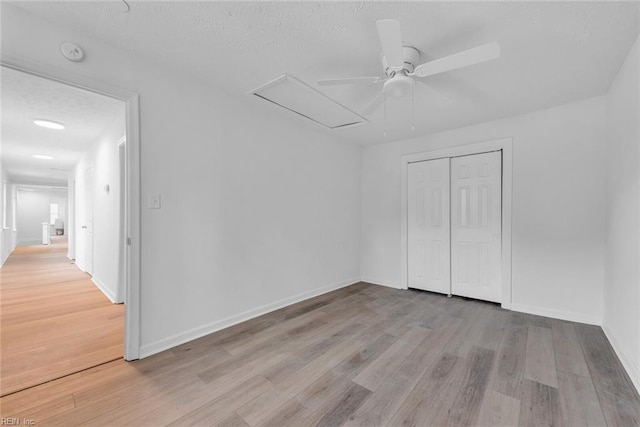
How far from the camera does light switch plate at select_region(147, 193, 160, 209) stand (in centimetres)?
223

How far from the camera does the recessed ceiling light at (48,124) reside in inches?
145

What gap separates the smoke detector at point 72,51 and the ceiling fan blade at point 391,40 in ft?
6.70

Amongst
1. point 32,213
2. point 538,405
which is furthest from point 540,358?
point 32,213

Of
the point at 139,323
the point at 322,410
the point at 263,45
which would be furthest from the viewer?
the point at 139,323

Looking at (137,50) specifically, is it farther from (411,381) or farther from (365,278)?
(365,278)

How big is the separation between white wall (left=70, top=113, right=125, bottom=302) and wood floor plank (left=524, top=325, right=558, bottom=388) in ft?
14.4

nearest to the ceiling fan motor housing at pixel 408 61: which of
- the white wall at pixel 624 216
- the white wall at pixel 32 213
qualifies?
Answer: the white wall at pixel 624 216

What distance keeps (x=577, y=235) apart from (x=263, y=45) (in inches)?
147

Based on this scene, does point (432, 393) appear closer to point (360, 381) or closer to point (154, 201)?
point (360, 381)

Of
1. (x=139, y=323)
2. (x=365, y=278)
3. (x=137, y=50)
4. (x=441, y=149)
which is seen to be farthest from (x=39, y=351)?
(x=441, y=149)

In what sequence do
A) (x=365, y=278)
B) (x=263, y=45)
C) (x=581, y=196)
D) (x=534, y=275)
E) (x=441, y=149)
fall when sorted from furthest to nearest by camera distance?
(x=365, y=278) → (x=441, y=149) → (x=534, y=275) → (x=581, y=196) → (x=263, y=45)

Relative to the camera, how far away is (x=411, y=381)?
186 centimetres

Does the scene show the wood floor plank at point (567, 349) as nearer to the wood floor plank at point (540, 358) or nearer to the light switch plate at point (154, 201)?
the wood floor plank at point (540, 358)

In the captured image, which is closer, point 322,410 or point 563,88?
point 322,410
